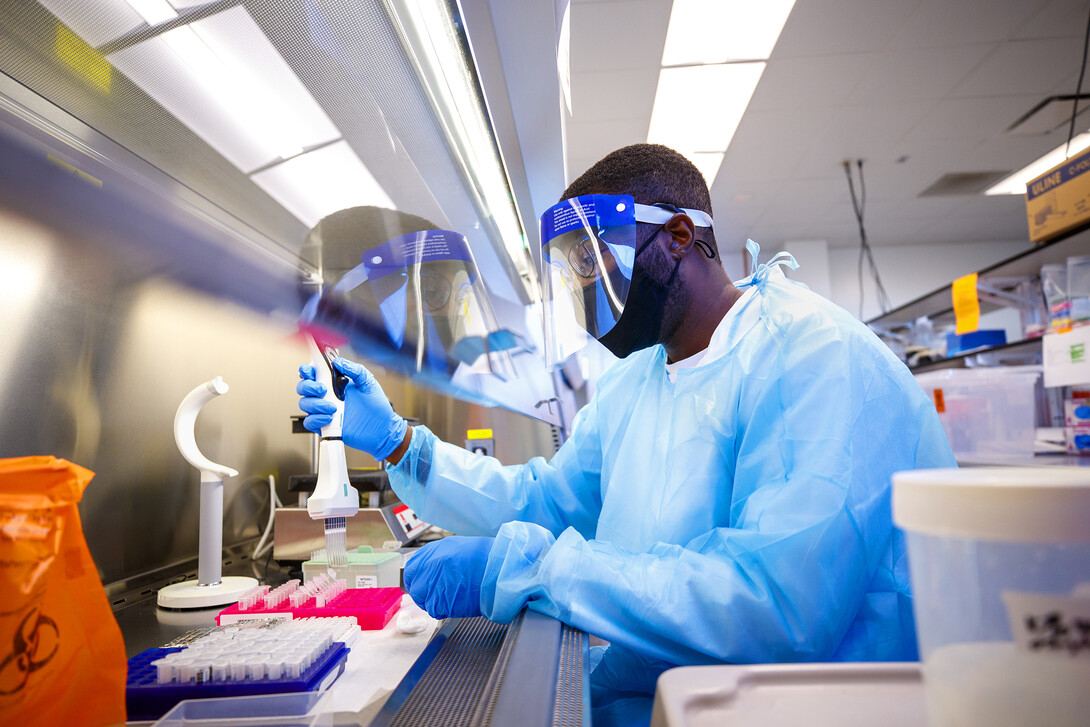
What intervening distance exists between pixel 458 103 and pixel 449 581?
0.88 m

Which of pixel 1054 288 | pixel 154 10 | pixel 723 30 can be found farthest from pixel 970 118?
pixel 154 10

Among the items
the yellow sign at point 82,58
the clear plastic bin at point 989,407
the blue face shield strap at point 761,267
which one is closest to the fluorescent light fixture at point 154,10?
the yellow sign at point 82,58

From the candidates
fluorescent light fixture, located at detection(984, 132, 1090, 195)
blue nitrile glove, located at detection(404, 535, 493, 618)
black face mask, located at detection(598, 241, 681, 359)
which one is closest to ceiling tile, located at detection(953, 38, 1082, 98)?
fluorescent light fixture, located at detection(984, 132, 1090, 195)

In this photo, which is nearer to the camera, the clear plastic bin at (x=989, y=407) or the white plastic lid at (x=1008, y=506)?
the white plastic lid at (x=1008, y=506)

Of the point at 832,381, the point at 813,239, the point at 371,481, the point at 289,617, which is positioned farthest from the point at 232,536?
the point at 813,239

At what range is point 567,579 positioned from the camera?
2.71 feet

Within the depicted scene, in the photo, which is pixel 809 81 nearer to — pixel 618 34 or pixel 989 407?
pixel 618 34

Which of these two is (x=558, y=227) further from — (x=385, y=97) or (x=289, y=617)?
(x=289, y=617)

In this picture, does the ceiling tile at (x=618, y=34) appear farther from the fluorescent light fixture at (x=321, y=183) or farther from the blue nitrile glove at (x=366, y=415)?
the blue nitrile glove at (x=366, y=415)

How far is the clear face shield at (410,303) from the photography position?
114 centimetres

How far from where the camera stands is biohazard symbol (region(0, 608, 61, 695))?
0.47 meters

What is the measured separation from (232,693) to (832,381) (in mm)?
892

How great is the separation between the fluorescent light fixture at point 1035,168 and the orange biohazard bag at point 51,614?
18.1ft

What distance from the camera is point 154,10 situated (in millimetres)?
730
